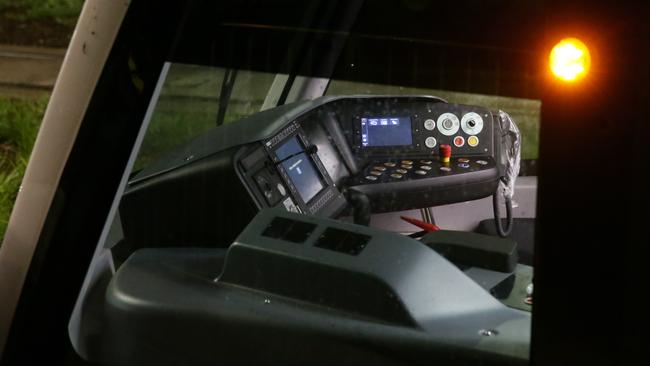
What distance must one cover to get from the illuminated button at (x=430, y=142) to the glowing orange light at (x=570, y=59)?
1.50 m

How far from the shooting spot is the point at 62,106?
5.29ft

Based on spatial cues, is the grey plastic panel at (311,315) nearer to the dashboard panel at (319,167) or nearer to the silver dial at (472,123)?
the dashboard panel at (319,167)

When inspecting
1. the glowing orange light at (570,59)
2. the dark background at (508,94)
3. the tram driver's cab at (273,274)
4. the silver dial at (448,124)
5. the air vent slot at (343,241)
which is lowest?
the silver dial at (448,124)

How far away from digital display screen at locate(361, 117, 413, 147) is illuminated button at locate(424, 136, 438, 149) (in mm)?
60

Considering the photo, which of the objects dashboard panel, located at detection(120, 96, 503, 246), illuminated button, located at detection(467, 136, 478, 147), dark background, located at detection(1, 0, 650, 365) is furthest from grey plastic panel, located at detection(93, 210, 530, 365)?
illuminated button, located at detection(467, 136, 478, 147)

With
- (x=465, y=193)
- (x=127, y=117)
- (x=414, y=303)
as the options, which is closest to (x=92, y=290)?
(x=127, y=117)

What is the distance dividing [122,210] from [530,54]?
88 cm

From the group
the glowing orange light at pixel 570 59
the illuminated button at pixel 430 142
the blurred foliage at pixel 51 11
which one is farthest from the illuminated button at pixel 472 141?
the blurred foliage at pixel 51 11

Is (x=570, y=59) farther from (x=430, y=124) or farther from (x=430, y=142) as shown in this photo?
(x=430, y=142)

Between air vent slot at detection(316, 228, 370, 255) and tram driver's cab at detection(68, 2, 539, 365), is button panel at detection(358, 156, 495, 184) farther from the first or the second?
air vent slot at detection(316, 228, 370, 255)

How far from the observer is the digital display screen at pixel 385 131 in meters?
2.59

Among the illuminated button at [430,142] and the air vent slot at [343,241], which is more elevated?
the air vent slot at [343,241]

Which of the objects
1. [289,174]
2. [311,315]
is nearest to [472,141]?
[289,174]

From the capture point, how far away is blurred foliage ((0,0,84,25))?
35.1ft
